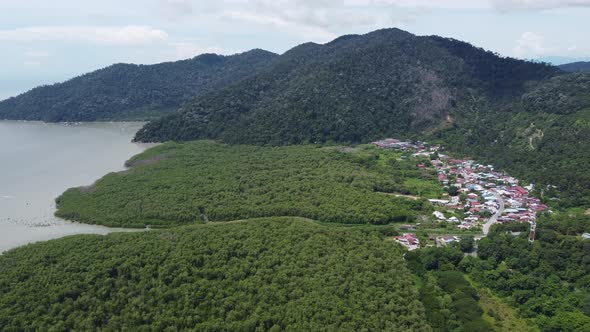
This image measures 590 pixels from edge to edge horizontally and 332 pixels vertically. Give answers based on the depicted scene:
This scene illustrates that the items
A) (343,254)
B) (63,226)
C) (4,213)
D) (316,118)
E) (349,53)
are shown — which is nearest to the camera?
(343,254)

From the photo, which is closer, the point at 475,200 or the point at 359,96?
the point at 475,200

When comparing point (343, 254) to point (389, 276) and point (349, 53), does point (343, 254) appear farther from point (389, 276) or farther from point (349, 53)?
point (349, 53)

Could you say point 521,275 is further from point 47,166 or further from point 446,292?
point 47,166

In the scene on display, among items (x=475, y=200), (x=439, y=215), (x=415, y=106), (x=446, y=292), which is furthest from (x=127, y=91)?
(x=446, y=292)

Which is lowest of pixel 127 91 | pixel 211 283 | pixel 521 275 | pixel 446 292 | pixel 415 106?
pixel 446 292

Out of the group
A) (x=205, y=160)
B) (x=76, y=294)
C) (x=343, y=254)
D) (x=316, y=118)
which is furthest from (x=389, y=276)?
(x=316, y=118)

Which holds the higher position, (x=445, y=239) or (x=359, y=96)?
(x=359, y=96)

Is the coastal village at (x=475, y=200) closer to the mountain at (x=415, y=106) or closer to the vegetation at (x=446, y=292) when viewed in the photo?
the vegetation at (x=446, y=292)

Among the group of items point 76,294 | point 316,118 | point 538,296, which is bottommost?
point 538,296
